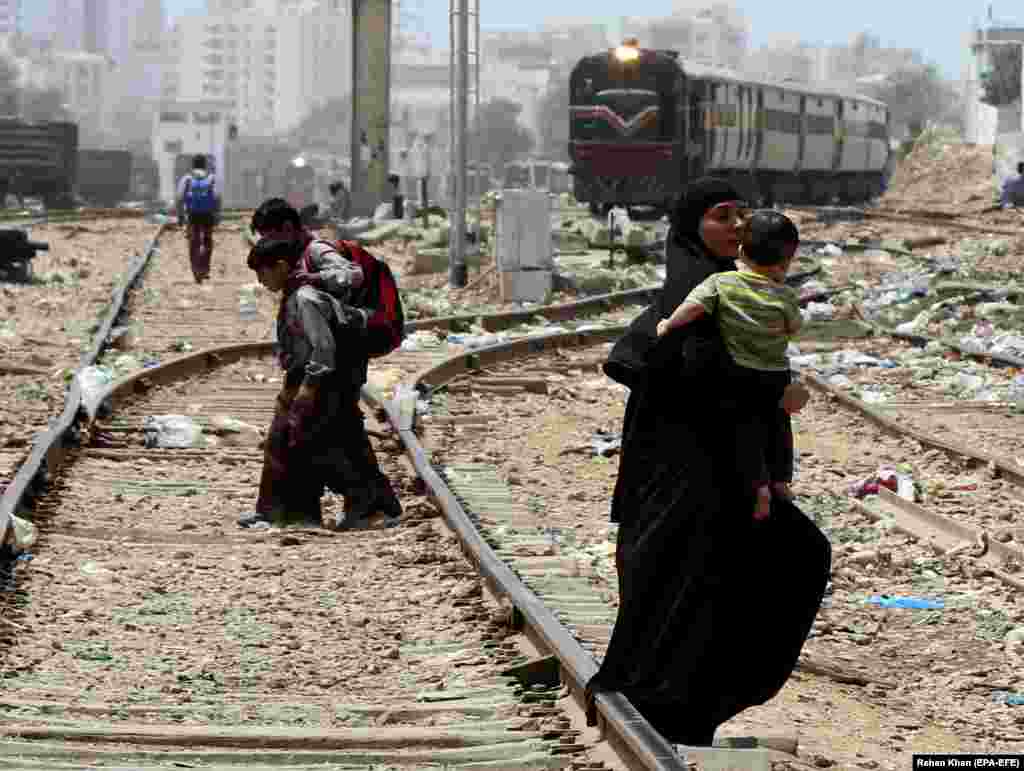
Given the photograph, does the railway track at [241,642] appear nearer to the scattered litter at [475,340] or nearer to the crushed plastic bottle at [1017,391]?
the crushed plastic bottle at [1017,391]

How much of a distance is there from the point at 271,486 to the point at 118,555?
97cm

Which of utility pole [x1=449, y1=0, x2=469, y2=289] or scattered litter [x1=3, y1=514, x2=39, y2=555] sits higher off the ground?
utility pole [x1=449, y1=0, x2=469, y2=289]

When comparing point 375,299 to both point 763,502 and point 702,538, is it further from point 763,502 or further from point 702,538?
point 763,502

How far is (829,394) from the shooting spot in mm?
15102

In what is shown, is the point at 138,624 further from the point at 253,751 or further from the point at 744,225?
the point at 744,225

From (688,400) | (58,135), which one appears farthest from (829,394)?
(58,135)

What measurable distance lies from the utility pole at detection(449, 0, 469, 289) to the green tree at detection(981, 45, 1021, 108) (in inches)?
2308

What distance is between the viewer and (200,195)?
2403cm

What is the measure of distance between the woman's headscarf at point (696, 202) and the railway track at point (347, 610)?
122 cm

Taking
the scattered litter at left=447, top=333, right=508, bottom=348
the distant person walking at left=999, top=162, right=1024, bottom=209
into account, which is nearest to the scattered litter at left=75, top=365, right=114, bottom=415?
the scattered litter at left=447, top=333, right=508, bottom=348

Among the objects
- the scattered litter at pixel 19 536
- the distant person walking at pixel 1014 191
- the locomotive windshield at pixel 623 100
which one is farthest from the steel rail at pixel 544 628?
the distant person walking at pixel 1014 191

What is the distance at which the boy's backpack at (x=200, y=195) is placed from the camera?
24031mm

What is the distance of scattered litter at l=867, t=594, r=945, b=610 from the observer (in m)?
8.36

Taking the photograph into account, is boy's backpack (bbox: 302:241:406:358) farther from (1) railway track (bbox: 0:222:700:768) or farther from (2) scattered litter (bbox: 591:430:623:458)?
(2) scattered litter (bbox: 591:430:623:458)
